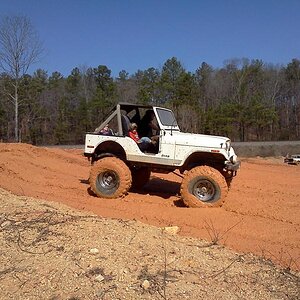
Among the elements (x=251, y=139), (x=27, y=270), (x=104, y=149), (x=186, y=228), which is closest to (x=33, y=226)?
(x=27, y=270)

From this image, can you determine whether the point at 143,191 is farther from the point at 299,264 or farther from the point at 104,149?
the point at 299,264

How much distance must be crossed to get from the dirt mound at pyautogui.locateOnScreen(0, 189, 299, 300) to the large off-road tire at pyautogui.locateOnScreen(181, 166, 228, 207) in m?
1.97

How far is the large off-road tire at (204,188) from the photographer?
7375 millimetres

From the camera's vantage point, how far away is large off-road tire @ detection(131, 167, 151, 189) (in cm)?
947

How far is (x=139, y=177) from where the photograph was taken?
958cm

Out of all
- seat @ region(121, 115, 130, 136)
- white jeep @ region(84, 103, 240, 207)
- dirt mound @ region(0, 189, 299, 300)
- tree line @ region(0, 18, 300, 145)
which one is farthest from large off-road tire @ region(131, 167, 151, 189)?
tree line @ region(0, 18, 300, 145)

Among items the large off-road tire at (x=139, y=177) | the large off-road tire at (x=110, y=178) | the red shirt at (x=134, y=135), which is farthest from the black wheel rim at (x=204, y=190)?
the large off-road tire at (x=139, y=177)

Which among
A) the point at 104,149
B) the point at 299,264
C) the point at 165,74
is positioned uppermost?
the point at 165,74

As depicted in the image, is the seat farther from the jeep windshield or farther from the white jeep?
the jeep windshield

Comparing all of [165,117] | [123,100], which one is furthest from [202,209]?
[123,100]

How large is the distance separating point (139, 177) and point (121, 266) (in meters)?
5.41

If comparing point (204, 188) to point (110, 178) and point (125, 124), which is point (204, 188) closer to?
point (110, 178)

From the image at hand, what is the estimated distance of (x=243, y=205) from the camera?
7.81 meters

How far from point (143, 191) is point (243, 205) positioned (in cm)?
267
